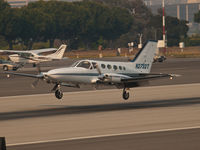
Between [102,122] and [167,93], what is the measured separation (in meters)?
16.5

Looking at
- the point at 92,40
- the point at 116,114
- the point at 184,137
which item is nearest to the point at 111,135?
the point at 184,137

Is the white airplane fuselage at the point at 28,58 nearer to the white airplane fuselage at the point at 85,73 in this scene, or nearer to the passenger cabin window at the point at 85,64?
the white airplane fuselage at the point at 85,73

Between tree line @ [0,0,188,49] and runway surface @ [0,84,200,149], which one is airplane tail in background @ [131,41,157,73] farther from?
tree line @ [0,0,188,49]

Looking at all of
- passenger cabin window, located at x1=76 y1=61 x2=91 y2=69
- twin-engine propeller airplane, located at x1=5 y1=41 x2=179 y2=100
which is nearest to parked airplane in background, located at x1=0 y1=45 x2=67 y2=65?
twin-engine propeller airplane, located at x1=5 y1=41 x2=179 y2=100

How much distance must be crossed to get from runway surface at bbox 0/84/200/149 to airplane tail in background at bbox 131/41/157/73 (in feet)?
7.01

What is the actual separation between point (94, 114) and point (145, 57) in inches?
420

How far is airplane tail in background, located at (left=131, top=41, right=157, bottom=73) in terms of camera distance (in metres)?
40.1

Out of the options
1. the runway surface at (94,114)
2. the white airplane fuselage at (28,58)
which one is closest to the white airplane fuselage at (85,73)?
the runway surface at (94,114)

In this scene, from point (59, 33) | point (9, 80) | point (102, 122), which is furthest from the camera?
point (59, 33)

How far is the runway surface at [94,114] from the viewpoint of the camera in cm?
2470

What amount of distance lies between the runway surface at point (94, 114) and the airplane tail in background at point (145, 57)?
2.14m

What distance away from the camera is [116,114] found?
30.8 metres

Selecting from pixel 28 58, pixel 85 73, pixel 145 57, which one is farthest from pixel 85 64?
pixel 28 58

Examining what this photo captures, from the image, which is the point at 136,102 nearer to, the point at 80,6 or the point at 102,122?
the point at 102,122
